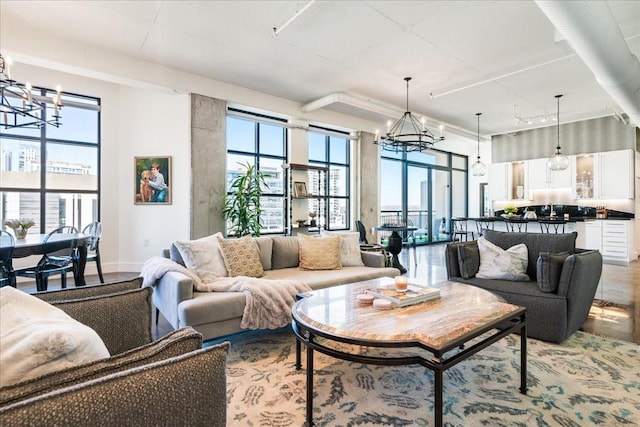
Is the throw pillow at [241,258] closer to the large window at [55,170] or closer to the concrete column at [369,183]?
the large window at [55,170]

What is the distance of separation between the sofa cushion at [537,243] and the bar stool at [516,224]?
2496mm

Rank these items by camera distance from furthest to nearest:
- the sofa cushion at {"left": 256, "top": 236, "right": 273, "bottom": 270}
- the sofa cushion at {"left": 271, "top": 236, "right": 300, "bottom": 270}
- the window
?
the window
the sofa cushion at {"left": 271, "top": 236, "right": 300, "bottom": 270}
the sofa cushion at {"left": 256, "top": 236, "right": 273, "bottom": 270}

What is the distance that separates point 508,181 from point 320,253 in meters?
7.29

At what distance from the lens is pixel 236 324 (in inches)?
109

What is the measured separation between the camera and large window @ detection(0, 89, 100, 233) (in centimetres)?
509

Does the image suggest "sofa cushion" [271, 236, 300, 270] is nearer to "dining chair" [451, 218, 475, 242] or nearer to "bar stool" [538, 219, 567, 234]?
"bar stool" [538, 219, 567, 234]

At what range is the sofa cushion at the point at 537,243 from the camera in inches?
128

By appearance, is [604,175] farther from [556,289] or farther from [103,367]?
[103,367]

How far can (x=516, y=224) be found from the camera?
20.4 feet

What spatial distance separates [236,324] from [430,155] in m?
8.96

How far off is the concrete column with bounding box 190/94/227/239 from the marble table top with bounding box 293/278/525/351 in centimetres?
354

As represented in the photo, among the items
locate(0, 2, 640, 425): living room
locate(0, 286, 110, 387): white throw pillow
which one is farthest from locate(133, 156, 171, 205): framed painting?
locate(0, 286, 110, 387): white throw pillow

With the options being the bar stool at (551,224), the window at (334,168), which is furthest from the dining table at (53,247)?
the bar stool at (551,224)

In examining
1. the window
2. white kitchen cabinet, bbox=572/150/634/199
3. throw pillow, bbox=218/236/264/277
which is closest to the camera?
throw pillow, bbox=218/236/264/277
